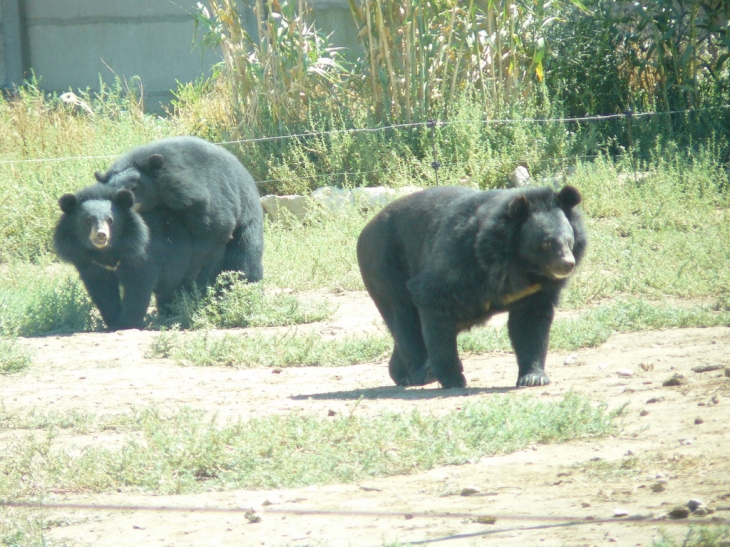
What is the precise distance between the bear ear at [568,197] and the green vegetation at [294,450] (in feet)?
4.28

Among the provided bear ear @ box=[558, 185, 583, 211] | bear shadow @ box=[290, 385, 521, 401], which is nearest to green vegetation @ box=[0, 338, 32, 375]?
bear shadow @ box=[290, 385, 521, 401]

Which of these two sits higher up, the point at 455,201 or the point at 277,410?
the point at 455,201

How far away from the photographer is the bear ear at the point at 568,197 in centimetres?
532

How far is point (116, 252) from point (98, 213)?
377mm

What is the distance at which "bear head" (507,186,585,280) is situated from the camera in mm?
5238

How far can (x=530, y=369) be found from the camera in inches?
215

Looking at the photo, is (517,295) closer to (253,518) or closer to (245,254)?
(253,518)

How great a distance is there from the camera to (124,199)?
838cm

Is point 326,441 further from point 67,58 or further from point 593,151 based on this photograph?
point 67,58

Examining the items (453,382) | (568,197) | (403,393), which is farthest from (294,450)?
(568,197)

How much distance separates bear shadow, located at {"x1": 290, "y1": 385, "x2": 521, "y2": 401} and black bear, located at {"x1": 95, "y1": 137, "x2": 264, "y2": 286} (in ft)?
11.1

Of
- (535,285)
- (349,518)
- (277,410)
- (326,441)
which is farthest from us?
(535,285)

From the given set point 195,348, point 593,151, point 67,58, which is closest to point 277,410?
point 195,348

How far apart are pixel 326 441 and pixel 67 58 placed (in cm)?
1462
